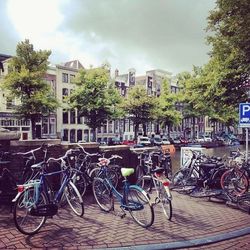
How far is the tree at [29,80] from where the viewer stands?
32469mm

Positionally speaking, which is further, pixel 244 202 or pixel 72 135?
pixel 72 135

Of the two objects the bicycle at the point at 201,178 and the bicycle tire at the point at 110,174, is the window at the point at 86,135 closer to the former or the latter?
the bicycle at the point at 201,178

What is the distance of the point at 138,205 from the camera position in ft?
19.5

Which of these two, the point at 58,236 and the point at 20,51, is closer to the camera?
the point at 58,236

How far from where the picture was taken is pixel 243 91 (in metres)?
20.2

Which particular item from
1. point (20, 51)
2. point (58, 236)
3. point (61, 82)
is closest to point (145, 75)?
point (61, 82)

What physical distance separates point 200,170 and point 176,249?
4501 mm

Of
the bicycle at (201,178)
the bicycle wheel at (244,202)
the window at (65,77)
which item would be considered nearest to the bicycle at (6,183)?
the bicycle at (201,178)

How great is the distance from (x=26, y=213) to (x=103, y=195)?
1947 mm

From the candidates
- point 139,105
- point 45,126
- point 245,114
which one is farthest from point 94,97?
point 245,114

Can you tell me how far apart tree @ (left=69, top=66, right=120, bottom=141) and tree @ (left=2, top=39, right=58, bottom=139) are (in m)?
4.73

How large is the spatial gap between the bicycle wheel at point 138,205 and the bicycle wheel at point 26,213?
58.9 inches

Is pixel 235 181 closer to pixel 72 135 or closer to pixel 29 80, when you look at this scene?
pixel 29 80

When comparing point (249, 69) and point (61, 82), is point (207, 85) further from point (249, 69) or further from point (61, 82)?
point (61, 82)
